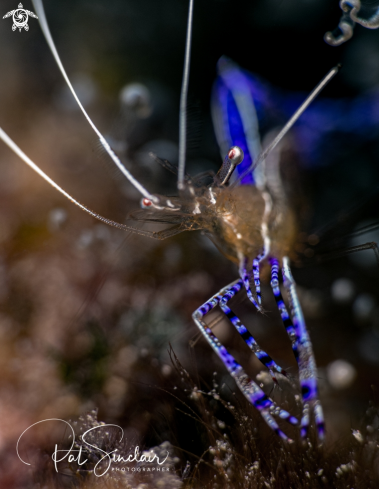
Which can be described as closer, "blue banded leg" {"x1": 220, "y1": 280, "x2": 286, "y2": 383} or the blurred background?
"blue banded leg" {"x1": 220, "y1": 280, "x2": 286, "y2": 383}

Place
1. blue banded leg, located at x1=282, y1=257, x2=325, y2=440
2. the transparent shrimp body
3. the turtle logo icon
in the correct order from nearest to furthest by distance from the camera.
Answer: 1. blue banded leg, located at x1=282, y1=257, x2=325, y2=440
2. the transparent shrimp body
3. the turtle logo icon

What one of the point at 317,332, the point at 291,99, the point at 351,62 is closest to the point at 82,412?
the point at 317,332

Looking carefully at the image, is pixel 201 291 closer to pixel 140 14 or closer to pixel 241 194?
pixel 241 194

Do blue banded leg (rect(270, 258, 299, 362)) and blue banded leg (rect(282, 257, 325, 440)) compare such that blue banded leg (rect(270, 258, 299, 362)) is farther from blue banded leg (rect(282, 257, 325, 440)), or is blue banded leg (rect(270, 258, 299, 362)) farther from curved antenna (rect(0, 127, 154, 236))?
curved antenna (rect(0, 127, 154, 236))

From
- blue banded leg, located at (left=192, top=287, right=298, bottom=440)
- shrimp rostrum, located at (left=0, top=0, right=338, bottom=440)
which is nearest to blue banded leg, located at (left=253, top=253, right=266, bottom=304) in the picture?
shrimp rostrum, located at (left=0, top=0, right=338, bottom=440)

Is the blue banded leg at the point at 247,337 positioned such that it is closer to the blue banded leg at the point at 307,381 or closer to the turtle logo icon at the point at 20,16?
the blue banded leg at the point at 307,381

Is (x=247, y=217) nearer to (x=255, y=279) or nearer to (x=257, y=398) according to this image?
(x=255, y=279)

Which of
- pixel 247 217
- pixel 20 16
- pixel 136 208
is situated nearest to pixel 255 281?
pixel 247 217

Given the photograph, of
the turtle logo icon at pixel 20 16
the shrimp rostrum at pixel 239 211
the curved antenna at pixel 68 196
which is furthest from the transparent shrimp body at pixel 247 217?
the turtle logo icon at pixel 20 16
